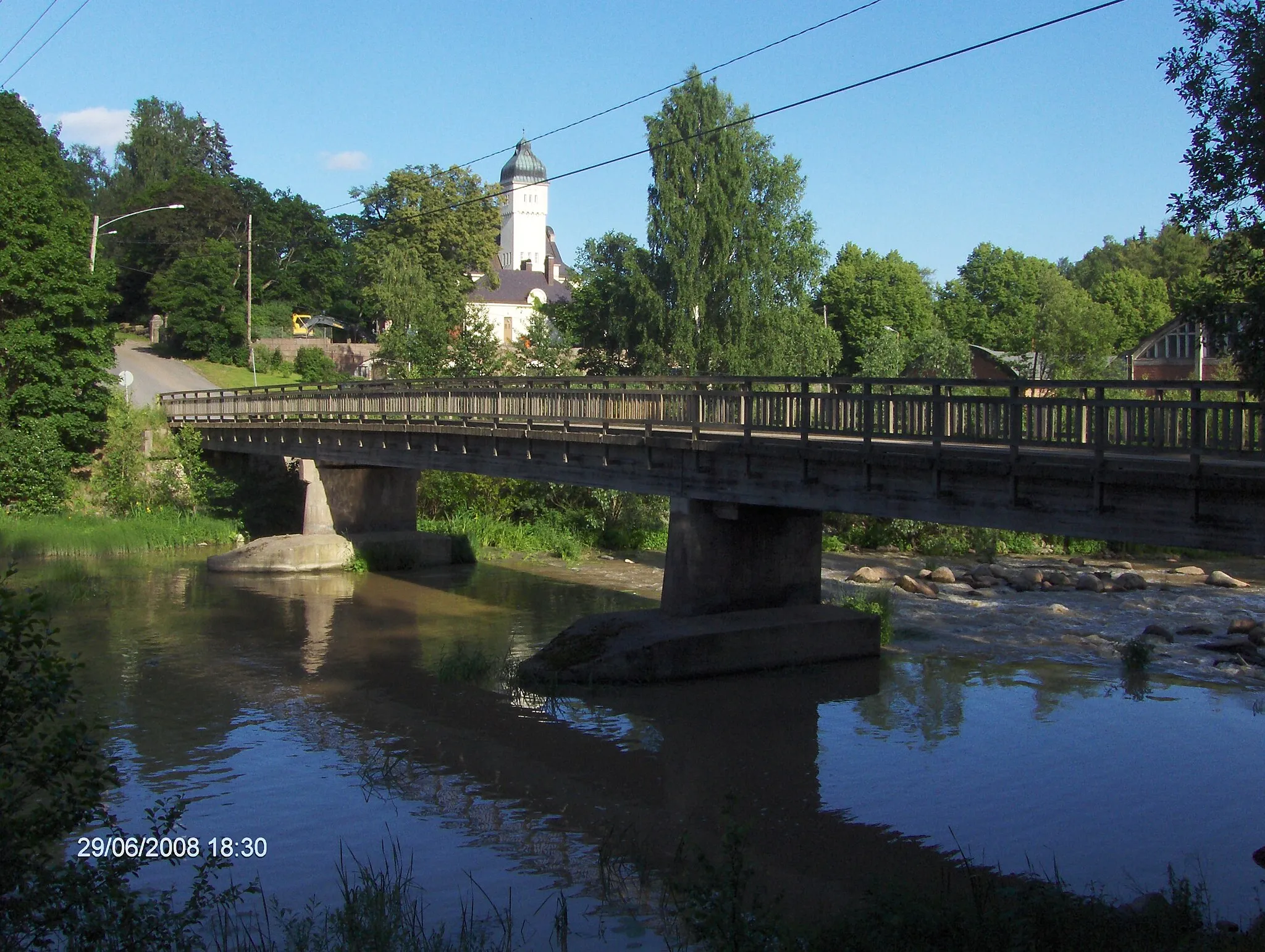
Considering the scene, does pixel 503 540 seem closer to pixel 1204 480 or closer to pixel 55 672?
pixel 1204 480

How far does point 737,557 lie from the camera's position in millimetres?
20281

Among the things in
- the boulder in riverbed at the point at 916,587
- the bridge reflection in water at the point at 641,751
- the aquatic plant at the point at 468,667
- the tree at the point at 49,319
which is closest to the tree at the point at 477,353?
the tree at the point at 49,319

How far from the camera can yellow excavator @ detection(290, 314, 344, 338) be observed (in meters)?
84.5

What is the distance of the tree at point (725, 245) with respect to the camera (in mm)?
47562

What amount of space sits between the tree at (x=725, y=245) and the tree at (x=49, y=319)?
2133 cm

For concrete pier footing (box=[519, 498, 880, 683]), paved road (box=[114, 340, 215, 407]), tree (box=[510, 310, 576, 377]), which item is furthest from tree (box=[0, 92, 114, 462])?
concrete pier footing (box=[519, 498, 880, 683])

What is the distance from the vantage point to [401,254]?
64375mm

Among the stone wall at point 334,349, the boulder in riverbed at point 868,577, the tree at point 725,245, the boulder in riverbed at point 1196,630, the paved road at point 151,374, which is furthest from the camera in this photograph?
the stone wall at point 334,349

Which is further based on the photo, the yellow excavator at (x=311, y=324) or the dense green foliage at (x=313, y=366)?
the yellow excavator at (x=311, y=324)

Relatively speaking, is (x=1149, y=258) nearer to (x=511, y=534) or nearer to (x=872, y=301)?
(x=872, y=301)

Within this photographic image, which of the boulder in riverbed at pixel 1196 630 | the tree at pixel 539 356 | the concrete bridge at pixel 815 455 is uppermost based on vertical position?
the tree at pixel 539 356

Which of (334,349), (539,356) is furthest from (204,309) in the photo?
(539,356)

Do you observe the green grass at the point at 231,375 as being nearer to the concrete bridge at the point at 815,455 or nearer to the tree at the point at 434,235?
the tree at the point at 434,235

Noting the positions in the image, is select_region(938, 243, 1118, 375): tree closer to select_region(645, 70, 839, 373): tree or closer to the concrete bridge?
select_region(645, 70, 839, 373): tree
